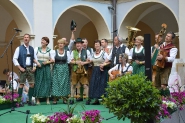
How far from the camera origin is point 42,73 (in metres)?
7.49

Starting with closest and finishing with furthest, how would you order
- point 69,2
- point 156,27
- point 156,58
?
point 156,58 < point 69,2 < point 156,27

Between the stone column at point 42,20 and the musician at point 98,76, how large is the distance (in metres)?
3.45

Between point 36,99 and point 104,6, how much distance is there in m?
5.75

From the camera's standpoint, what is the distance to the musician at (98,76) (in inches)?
293

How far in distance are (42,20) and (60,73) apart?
3.68 meters

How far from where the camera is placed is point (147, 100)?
3.47 meters

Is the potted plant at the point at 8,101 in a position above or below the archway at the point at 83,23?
below

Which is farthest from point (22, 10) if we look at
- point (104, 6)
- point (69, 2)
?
point (104, 6)

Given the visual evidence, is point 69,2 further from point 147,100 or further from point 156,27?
point 147,100

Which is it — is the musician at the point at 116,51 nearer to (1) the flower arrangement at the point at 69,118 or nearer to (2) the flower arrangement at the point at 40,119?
(1) the flower arrangement at the point at 69,118

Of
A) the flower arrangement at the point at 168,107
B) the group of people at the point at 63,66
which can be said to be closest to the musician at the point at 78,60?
the group of people at the point at 63,66

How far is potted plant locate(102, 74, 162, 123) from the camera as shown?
11.5 ft

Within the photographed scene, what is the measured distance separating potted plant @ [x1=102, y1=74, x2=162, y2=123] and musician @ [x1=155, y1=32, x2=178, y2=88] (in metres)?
2.57

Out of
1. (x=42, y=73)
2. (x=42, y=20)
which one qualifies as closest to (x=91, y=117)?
(x=42, y=73)
